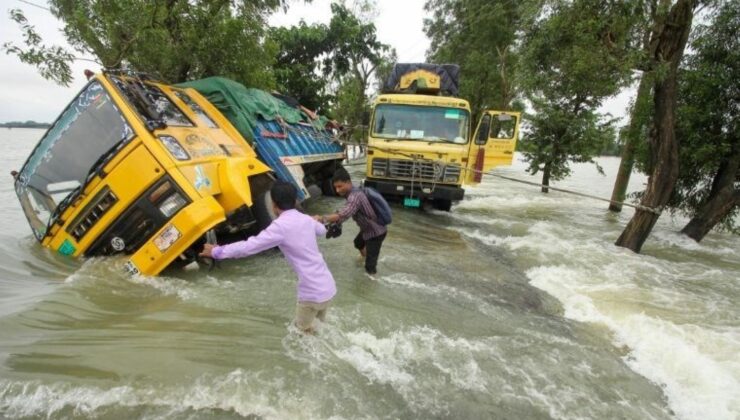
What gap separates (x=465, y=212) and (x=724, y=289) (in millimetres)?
5898

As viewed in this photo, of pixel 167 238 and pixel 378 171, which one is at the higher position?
pixel 378 171

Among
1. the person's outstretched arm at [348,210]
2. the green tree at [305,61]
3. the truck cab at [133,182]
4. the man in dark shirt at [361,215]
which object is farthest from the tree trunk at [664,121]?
the green tree at [305,61]

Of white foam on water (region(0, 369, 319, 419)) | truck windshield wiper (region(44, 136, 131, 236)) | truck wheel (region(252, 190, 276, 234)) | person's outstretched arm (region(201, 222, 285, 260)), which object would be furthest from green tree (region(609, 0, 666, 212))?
truck windshield wiper (region(44, 136, 131, 236))

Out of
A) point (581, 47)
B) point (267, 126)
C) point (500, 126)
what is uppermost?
point (581, 47)

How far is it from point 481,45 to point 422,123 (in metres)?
17.2

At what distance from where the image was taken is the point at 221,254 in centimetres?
301

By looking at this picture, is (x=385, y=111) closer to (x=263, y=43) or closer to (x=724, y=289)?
(x=263, y=43)

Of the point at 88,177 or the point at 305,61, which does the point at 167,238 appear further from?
the point at 305,61

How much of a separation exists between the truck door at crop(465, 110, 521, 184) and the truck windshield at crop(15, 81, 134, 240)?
6.78 meters

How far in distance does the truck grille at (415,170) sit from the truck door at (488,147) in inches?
22.7

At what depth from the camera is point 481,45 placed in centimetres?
2464

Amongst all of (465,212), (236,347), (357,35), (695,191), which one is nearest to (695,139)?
(695,191)

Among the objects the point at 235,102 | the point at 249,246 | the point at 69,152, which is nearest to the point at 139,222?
the point at 69,152

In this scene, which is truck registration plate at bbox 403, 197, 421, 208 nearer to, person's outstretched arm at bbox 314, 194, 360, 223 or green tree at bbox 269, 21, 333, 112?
person's outstretched arm at bbox 314, 194, 360, 223
